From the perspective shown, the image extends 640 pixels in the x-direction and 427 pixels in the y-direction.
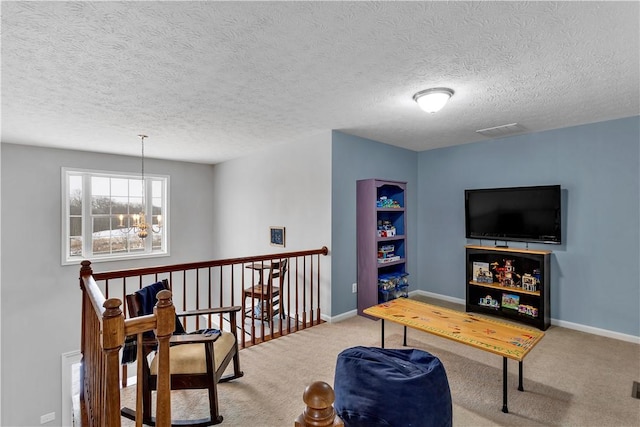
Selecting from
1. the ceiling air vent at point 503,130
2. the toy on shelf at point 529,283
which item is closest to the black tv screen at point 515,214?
the toy on shelf at point 529,283

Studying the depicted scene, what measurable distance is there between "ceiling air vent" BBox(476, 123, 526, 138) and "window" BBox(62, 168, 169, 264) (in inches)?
192

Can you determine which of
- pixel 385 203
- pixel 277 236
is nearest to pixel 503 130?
pixel 385 203

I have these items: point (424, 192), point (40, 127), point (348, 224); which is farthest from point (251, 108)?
point (424, 192)

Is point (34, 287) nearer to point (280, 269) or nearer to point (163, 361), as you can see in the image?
point (280, 269)

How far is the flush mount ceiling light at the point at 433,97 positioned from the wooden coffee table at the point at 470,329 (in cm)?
187

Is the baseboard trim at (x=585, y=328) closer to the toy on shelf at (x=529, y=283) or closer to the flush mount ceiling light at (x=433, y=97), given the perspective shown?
the toy on shelf at (x=529, y=283)

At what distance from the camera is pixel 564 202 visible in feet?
12.4

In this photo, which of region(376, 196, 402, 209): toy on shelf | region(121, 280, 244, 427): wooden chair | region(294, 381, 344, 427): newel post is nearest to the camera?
region(294, 381, 344, 427): newel post

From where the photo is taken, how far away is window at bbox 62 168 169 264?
16.4ft

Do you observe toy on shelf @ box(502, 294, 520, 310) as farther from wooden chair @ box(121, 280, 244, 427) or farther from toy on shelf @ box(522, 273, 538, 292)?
wooden chair @ box(121, 280, 244, 427)

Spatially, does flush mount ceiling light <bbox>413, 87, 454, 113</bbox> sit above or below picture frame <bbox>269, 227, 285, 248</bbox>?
above

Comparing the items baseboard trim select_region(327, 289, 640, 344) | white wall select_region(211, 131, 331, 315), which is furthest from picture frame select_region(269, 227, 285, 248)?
baseboard trim select_region(327, 289, 640, 344)

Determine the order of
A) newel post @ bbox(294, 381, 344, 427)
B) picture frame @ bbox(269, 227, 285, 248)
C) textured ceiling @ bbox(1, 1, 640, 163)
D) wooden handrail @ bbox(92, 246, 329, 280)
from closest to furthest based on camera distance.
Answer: newel post @ bbox(294, 381, 344, 427)
textured ceiling @ bbox(1, 1, 640, 163)
wooden handrail @ bbox(92, 246, 329, 280)
picture frame @ bbox(269, 227, 285, 248)

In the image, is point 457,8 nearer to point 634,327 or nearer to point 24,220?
point 634,327
